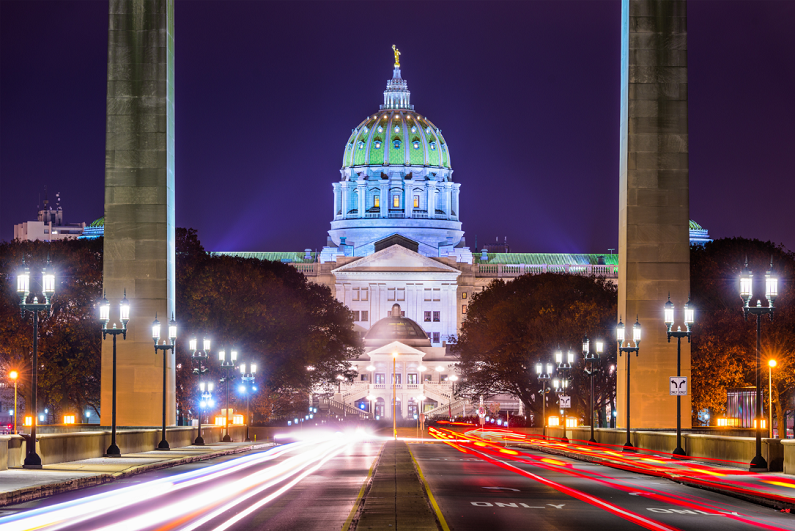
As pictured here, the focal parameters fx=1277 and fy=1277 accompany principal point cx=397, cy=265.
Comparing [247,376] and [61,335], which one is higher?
[61,335]

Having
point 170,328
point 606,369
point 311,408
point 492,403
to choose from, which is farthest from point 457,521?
point 492,403

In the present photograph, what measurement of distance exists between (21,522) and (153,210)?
32928mm

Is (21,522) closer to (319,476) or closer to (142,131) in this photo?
(319,476)

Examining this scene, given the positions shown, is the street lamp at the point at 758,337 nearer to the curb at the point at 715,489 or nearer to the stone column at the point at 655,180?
the curb at the point at 715,489

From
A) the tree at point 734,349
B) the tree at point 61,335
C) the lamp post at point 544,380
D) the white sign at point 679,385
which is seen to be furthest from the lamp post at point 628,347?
the tree at point 61,335

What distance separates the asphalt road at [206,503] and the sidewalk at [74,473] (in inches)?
15.1

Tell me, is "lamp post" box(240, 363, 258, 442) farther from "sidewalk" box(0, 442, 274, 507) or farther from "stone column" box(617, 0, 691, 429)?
"sidewalk" box(0, 442, 274, 507)

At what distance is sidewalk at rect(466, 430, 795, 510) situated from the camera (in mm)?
26234

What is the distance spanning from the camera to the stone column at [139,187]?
51.6 metres

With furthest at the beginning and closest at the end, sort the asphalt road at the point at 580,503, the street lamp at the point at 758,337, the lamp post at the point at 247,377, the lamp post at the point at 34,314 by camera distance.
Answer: the lamp post at the point at 247,377 → the street lamp at the point at 758,337 → the lamp post at the point at 34,314 → the asphalt road at the point at 580,503

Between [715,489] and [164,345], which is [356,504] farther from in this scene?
[164,345]

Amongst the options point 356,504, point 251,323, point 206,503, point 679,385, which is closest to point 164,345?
point 679,385

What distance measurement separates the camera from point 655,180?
168 feet

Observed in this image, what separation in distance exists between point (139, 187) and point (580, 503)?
3140 centimetres
